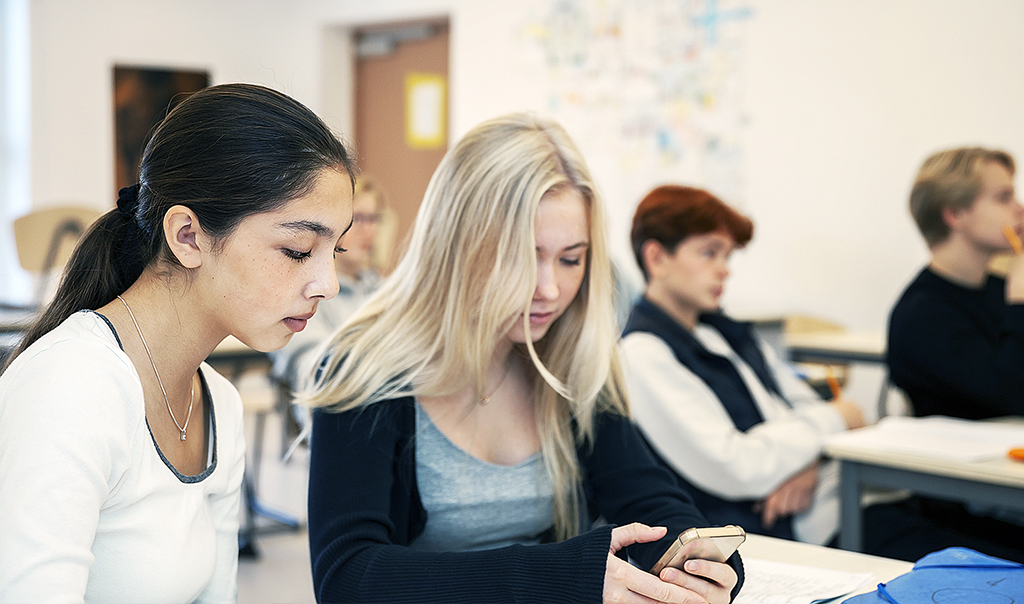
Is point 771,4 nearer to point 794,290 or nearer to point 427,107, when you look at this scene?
point 794,290

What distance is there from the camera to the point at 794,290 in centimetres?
431

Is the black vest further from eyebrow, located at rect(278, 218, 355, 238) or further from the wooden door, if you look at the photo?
the wooden door

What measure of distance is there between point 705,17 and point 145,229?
4.04m

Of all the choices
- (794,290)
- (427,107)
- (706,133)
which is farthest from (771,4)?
(427,107)

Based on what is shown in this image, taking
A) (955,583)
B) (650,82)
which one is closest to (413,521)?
(955,583)

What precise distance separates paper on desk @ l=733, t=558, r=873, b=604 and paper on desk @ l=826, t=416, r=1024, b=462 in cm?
71

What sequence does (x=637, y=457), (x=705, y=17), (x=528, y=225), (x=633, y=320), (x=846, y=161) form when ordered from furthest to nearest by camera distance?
(x=705, y=17)
(x=846, y=161)
(x=633, y=320)
(x=637, y=457)
(x=528, y=225)

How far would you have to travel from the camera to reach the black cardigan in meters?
1.00

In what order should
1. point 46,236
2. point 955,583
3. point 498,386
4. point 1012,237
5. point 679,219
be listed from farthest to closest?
point 46,236, point 1012,237, point 679,219, point 498,386, point 955,583

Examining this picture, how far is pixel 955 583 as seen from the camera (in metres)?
1.04

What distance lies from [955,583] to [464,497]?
62 cm

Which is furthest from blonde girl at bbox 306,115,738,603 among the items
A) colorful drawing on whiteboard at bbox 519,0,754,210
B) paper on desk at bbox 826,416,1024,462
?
colorful drawing on whiteboard at bbox 519,0,754,210

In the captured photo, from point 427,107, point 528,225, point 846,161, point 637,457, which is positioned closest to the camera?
point 528,225

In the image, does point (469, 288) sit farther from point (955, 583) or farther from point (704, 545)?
point (955, 583)
